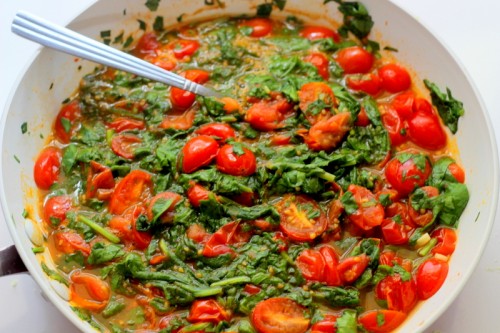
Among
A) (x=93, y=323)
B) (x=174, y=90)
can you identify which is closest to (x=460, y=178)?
(x=174, y=90)

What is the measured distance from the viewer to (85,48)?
4.77 metres

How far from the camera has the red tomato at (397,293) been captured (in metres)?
4.44

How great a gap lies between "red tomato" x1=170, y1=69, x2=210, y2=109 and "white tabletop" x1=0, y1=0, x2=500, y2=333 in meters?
0.93

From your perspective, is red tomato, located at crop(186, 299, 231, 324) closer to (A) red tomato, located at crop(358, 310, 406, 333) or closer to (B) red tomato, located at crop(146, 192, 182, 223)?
(B) red tomato, located at crop(146, 192, 182, 223)

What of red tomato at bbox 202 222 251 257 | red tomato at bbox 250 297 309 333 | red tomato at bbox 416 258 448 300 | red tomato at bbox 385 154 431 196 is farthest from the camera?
red tomato at bbox 385 154 431 196

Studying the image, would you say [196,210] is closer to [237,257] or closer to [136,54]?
[237,257]

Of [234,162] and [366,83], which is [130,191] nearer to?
[234,162]

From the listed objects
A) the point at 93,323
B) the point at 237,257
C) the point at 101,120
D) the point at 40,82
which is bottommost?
the point at 93,323

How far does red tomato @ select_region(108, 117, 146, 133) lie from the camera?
5172 mm

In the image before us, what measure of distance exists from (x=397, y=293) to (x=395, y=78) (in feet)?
5.73

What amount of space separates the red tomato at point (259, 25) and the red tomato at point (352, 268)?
2134 mm

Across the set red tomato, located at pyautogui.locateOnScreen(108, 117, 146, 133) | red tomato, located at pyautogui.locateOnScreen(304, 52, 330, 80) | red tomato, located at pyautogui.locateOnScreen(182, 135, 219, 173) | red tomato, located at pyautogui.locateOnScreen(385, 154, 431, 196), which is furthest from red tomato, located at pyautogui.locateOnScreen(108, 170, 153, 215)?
red tomato, located at pyautogui.locateOnScreen(385, 154, 431, 196)

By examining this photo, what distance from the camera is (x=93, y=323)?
176 inches

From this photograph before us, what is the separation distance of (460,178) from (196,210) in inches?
74.4
